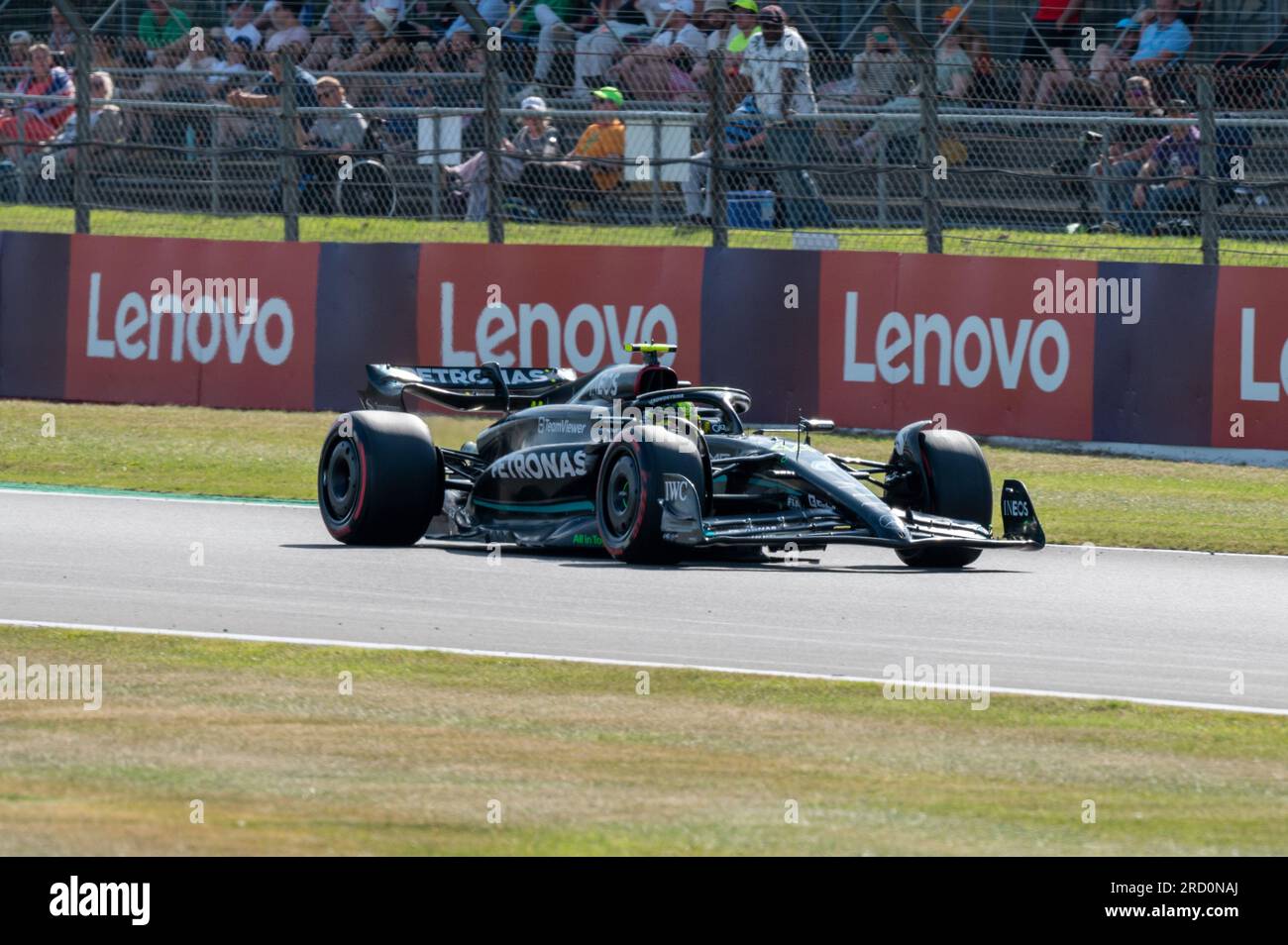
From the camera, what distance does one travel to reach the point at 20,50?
71.4 ft

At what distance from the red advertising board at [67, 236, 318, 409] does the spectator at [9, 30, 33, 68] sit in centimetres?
381

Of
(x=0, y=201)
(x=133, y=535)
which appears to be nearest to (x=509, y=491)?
(x=133, y=535)

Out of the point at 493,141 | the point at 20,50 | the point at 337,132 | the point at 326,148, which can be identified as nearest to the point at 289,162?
the point at 326,148

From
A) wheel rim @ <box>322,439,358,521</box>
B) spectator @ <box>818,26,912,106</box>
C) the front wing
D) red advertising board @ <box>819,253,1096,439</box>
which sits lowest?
the front wing

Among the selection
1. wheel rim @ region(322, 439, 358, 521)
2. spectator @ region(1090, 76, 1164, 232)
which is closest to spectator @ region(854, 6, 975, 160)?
spectator @ region(1090, 76, 1164, 232)

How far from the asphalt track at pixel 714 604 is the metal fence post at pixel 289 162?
20.7ft

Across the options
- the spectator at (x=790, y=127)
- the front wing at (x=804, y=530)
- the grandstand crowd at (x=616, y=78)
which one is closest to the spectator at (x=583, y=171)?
the grandstand crowd at (x=616, y=78)

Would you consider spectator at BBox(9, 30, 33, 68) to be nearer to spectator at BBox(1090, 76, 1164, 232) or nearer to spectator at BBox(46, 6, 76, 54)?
spectator at BBox(46, 6, 76, 54)

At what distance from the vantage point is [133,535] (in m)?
11.9

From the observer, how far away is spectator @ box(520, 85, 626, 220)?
1792 cm

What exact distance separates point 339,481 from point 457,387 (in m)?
0.91

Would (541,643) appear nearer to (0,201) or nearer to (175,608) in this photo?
(175,608)

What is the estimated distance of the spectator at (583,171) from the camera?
1792 centimetres

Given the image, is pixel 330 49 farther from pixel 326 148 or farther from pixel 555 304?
pixel 555 304
